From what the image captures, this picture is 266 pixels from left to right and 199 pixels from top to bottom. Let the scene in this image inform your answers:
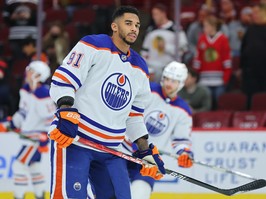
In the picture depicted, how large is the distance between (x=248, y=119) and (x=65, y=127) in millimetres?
4578

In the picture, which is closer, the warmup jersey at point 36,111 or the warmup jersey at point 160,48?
the warmup jersey at point 36,111

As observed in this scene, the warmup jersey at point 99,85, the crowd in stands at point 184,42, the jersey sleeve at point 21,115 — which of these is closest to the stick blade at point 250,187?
the warmup jersey at point 99,85

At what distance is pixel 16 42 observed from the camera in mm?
10281

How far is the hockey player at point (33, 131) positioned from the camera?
26.3 feet

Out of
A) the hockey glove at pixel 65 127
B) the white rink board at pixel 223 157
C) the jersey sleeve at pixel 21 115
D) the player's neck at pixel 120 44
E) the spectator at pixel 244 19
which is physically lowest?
the white rink board at pixel 223 157

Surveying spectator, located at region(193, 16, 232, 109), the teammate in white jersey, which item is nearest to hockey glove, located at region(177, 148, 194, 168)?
the teammate in white jersey

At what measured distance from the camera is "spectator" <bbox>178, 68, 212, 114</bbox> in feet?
29.8

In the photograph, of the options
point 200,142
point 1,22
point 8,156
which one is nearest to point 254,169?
point 200,142

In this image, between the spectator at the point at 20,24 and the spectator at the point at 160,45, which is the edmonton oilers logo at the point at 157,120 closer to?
the spectator at the point at 160,45

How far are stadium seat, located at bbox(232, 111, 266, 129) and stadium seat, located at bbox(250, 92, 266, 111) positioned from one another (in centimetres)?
22

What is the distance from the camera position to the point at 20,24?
10.2 m

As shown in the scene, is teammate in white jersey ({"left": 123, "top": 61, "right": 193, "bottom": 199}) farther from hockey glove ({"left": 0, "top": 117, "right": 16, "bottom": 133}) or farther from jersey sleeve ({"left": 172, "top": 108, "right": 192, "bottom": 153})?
hockey glove ({"left": 0, "top": 117, "right": 16, "bottom": 133})

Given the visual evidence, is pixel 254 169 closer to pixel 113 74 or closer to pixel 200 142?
pixel 200 142

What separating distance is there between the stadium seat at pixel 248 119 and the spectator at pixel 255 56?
1.20ft
